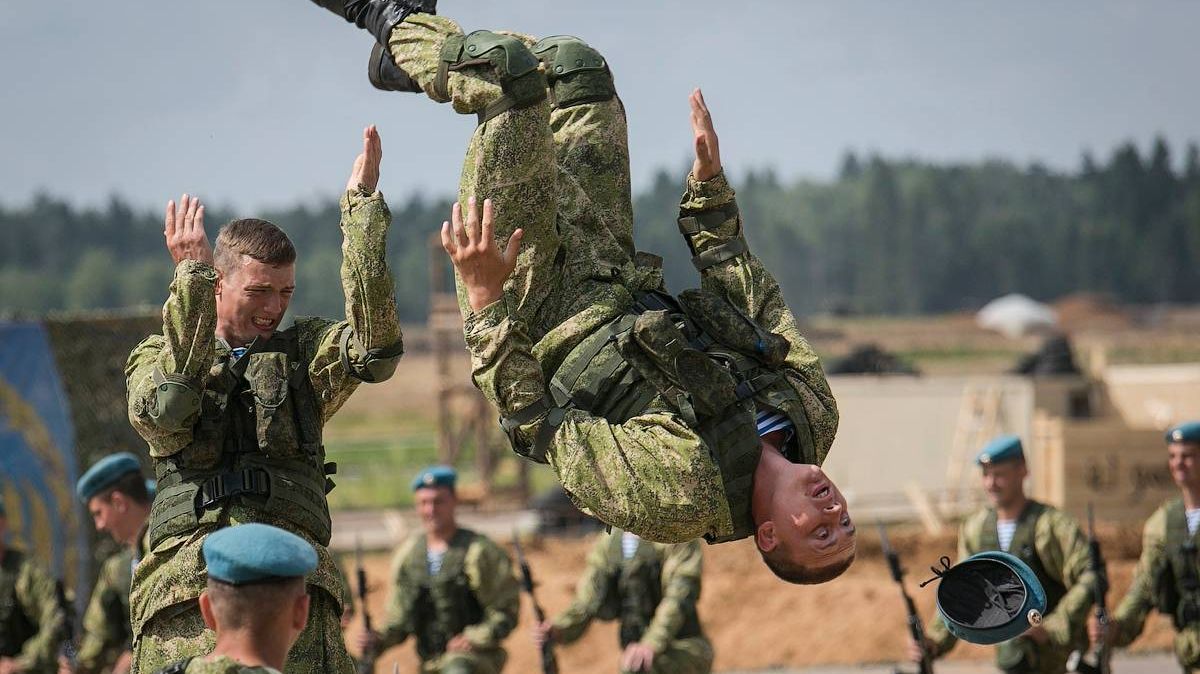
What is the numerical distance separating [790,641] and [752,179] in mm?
134748

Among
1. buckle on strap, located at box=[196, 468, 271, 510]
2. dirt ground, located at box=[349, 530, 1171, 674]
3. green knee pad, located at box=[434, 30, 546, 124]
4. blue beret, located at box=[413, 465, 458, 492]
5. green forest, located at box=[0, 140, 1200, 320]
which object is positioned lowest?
dirt ground, located at box=[349, 530, 1171, 674]

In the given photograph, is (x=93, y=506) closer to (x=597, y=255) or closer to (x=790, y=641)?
(x=597, y=255)

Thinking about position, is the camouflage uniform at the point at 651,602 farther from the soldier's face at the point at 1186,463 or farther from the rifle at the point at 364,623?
the soldier's face at the point at 1186,463

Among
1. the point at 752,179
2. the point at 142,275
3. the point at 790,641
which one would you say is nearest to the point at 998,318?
the point at 790,641

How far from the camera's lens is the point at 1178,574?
9.42 m

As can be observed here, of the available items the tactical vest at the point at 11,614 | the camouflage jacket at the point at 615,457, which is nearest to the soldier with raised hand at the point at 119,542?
the tactical vest at the point at 11,614

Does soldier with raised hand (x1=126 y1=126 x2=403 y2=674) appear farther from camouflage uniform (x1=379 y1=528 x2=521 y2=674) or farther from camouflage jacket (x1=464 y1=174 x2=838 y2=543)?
camouflage uniform (x1=379 y1=528 x2=521 y2=674)

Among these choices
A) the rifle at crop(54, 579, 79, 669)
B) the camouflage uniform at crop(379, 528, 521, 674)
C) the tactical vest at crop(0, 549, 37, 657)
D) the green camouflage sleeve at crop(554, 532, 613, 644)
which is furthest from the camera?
the green camouflage sleeve at crop(554, 532, 613, 644)

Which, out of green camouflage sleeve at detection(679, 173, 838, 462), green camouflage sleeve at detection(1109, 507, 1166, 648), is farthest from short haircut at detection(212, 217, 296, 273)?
green camouflage sleeve at detection(1109, 507, 1166, 648)

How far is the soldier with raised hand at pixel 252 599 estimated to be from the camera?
404 cm

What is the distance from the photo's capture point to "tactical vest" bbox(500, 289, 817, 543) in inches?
205

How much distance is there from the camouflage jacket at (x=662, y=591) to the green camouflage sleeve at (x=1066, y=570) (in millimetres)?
2283

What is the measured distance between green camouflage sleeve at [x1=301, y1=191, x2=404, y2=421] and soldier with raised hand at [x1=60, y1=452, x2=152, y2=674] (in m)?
2.09

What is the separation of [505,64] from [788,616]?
37.3 feet
